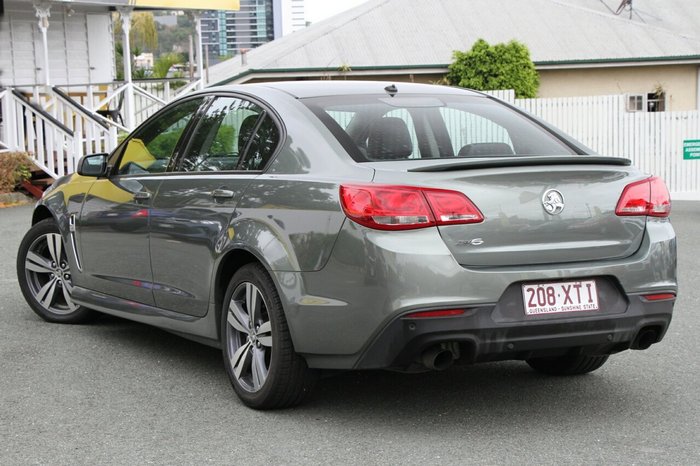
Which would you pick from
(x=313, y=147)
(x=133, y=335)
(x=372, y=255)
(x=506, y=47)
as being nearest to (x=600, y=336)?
(x=372, y=255)

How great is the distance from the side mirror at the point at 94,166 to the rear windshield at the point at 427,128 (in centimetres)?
192

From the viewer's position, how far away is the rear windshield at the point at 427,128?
5691mm

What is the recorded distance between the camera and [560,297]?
521 cm

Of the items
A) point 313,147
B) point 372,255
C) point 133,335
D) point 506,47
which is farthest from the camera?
point 506,47

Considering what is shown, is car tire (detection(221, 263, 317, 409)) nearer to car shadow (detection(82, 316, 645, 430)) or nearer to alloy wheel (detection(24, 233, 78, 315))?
car shadow (detection(82, 316, 645, 430))

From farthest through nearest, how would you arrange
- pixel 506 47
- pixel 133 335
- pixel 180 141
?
pixel 506 47, pixel 133 335, pixel 180 141

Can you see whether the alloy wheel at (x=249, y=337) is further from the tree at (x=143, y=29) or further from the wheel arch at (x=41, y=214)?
the tree at (x=143, y=29)

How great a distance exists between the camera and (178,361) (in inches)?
277

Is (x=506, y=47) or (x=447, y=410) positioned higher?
(x=506, y=47)

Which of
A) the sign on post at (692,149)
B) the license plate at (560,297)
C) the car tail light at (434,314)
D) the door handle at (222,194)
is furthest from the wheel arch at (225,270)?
the sign on post at (692,149)

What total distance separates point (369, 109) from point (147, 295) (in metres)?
1.82

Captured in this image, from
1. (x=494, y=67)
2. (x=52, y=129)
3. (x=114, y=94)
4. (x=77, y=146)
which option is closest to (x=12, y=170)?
(x=77, y=146)

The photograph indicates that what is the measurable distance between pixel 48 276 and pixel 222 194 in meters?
2.71

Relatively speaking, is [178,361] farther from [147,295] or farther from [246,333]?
[246,333]
